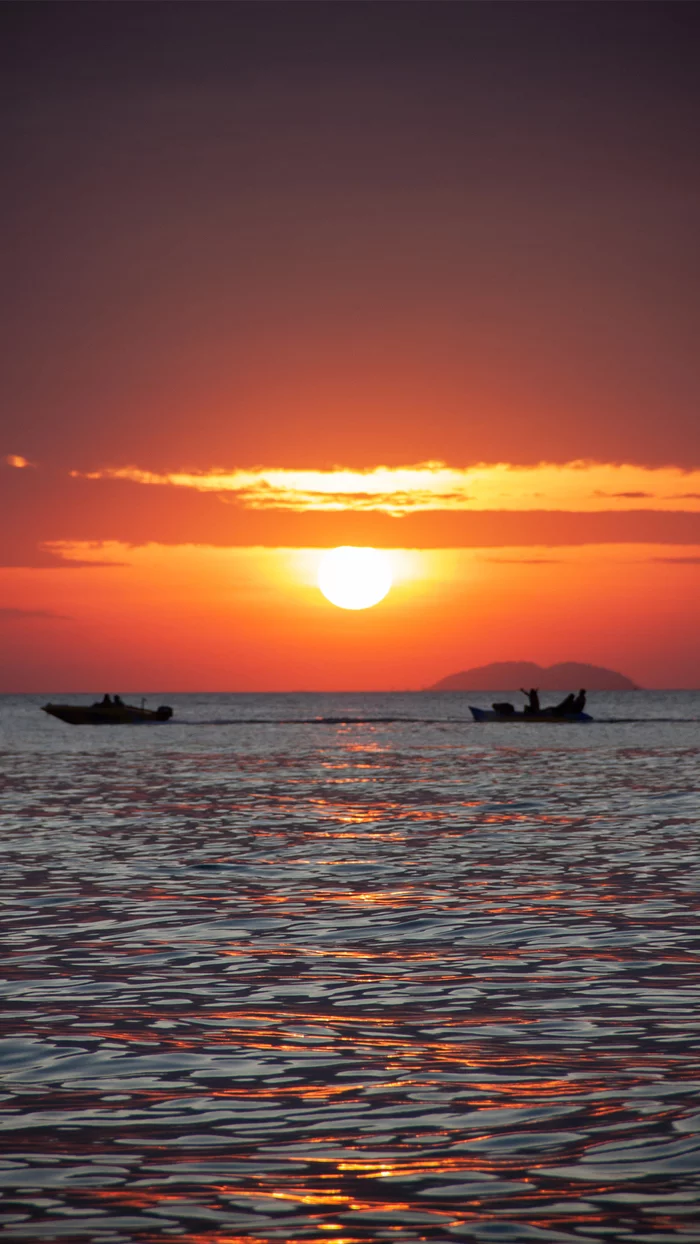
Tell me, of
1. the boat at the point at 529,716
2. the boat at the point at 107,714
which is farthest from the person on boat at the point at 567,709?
the boat at the point at 107,714

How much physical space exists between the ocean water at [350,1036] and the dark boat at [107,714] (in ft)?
350

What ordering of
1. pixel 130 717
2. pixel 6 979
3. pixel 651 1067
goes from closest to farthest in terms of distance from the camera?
pixel 651 1067 → pixel 6 979 → pixel 130 717

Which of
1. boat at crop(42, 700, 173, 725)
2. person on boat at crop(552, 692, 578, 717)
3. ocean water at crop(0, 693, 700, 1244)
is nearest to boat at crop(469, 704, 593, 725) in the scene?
person on boat at crop(552, 692, 578, 717)

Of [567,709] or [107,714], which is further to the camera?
[107,714]

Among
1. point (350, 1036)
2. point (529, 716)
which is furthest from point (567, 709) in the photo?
point (350, 1036)

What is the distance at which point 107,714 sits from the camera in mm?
139625

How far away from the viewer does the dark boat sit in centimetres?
13950

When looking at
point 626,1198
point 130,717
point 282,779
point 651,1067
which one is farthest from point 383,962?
point 130,717

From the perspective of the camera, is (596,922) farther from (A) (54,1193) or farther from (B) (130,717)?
(B) (130,717)

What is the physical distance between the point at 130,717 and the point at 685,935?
125m

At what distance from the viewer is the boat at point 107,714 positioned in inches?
5492

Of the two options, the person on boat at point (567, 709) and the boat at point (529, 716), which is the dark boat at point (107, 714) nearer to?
the boat at point (529, 716)

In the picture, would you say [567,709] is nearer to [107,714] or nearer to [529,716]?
[529,716]

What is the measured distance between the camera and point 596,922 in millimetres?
20250
